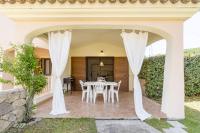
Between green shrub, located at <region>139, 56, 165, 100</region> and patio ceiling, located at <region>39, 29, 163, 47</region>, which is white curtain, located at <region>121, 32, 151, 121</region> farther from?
green shrub, located at <region>139, 56, 165, 100</region>

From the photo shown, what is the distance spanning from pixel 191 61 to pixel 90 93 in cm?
663

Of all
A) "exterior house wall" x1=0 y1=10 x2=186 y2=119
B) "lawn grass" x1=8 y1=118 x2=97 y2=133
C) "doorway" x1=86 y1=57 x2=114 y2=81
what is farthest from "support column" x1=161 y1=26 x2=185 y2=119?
"doorway" x1=86 y1=57 x2=114 y2=81

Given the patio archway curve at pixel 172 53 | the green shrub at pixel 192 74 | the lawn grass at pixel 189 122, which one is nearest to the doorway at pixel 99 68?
the green shrub at pixel 192 74

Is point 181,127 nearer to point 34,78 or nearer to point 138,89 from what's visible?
point 138,89

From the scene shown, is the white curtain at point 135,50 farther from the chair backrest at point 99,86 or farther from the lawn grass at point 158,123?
the chair backrest at point 99,86

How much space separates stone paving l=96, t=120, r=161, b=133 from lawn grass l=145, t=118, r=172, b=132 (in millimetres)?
227

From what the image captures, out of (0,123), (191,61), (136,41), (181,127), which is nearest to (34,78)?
(0,123)

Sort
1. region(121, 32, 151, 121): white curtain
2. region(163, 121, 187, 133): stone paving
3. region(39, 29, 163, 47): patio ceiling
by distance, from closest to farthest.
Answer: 1. region(163, 121, 187, 133): stone paving
2. region(121, 32, 151, 121): white curtain
3. region(39, 29, 163, 47): patio ceiling

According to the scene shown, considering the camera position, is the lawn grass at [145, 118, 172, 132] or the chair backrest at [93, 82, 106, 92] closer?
the lawn grass at [145, 118, 172, 132]

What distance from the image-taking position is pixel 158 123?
26.3 feet

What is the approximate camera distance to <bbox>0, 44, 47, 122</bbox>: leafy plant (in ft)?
25.3

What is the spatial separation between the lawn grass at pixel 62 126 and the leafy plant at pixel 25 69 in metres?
0.78

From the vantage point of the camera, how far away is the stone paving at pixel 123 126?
7074 millimetres

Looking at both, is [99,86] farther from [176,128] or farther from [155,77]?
[176,128]
